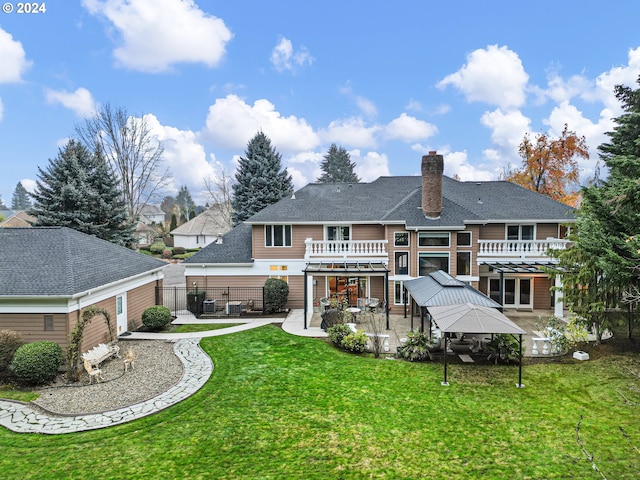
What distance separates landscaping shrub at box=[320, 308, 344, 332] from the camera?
16172mm

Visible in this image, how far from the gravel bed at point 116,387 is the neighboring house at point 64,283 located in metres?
1.83

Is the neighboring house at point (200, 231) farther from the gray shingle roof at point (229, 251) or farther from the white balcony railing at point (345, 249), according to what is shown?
the white balcony railing at point (345, 249)

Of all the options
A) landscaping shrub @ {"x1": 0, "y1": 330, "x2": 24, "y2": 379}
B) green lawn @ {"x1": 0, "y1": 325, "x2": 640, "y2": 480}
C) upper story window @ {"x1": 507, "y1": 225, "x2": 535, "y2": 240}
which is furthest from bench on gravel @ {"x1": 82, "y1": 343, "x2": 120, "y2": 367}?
upper story window @ {"x1": 507, "y1": 225, "x2": 535, "y2": 240}

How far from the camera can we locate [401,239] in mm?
19828

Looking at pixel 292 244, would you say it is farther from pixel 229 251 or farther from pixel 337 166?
pixel 337 166

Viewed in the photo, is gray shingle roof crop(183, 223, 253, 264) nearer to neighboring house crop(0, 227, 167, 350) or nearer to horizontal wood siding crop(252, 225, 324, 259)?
horizontal wood siding crop(252, 225, 324, 259)

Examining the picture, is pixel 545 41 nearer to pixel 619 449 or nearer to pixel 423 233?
Result: pixel 423 233

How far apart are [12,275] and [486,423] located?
16.5 m

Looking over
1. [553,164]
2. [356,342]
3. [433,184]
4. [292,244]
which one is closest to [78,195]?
[292,244]

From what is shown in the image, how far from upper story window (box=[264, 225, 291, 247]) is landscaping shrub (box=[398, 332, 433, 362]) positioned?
1056 cm

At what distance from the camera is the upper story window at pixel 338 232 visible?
21562mm

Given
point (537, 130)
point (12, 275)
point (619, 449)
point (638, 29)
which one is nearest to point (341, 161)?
point (537, 130)

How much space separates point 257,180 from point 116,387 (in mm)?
28432

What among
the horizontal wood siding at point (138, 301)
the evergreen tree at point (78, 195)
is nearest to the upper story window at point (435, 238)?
the horizontal wood siding at point (138, 301)
